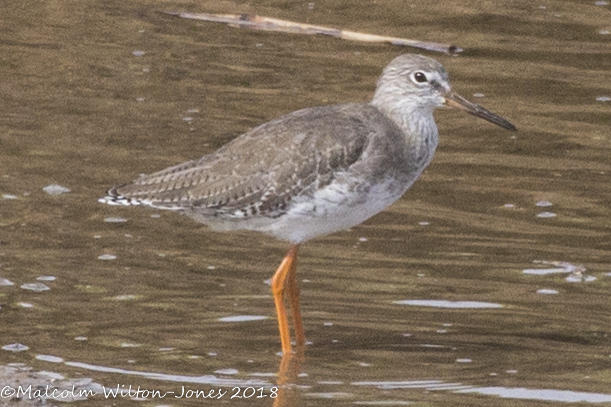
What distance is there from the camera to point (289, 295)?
8.39 metres

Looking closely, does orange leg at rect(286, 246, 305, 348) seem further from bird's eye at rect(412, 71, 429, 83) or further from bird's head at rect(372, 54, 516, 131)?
bird's eye at rect(412, 71, 429, 83)

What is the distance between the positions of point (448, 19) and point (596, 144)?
3.04m

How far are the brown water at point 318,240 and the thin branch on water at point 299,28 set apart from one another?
Result: 4.0 inches

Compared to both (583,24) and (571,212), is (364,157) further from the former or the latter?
(583,24)

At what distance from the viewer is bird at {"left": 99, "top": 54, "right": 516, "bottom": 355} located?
8.00m

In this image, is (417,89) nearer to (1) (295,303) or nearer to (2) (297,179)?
(2) (297,179)

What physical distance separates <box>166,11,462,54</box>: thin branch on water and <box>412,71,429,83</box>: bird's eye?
383 centimetres

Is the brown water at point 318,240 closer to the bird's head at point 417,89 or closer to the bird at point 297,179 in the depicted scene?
the bird at point 297,179

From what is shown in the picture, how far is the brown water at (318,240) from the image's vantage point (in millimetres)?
7672

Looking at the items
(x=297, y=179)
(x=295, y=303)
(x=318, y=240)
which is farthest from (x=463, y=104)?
(x=295, y=303)

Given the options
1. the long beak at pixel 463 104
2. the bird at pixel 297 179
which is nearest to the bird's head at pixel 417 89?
the long beak at pixel 463 104

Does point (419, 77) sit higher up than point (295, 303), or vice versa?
point (419, 77)

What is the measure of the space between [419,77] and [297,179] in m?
1.11

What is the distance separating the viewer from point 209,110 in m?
11.4
